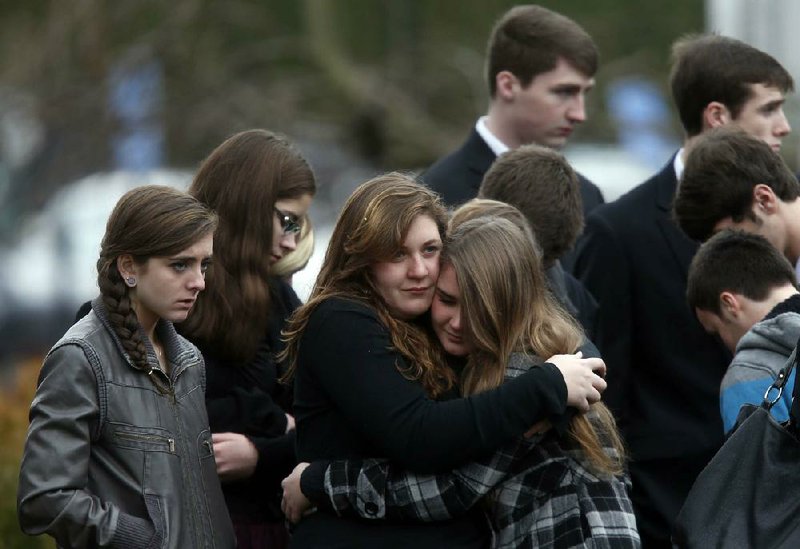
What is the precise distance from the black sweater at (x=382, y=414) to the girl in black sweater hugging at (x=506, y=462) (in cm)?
5

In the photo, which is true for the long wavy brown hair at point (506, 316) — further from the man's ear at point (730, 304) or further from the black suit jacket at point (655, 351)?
the black suit jacket at point (655, 351)

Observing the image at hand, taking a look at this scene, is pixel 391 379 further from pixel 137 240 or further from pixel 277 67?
pixel 277 67

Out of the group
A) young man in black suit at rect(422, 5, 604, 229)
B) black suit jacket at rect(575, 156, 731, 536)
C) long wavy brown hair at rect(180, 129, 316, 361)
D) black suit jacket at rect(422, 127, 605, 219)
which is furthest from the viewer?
young man in black suit at rect(422, 5, 604, 229)

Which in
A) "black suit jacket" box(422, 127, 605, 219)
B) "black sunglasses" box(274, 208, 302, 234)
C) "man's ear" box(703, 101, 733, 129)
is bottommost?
"black suit jacket" box(422, 127, 605, 219)

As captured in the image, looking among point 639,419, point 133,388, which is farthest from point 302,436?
point 639,419

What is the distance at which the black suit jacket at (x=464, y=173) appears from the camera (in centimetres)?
535

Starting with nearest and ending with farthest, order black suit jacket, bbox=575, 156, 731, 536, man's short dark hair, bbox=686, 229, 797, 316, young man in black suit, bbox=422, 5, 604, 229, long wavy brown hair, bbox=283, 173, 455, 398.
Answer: long wavy brown hair, bbox=283, 173, 455, 398
man's short dark hair, bbox=686, 229, 797, 316
black suit jacket, bbox=575, 156, 731, 536
young man in black suit, bbox=422, 5, 604, 229

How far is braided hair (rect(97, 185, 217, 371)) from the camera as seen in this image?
3.79 meters

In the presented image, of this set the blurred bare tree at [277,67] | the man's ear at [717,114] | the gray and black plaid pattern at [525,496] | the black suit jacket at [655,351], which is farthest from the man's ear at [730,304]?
the blurred bare tree at [277,67]

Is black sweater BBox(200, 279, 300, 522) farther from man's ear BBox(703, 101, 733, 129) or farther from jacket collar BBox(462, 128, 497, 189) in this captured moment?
man's ear BBox(703, 101, 733, 129)

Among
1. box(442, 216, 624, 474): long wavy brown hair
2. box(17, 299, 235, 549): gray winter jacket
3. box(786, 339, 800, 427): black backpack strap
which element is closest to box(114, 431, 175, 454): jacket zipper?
box(17, 299, 235, 549): gray winter jacket

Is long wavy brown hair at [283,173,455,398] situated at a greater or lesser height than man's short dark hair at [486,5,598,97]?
lesser

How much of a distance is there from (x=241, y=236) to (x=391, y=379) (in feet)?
3.22

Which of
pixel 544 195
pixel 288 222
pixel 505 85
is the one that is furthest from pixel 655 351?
Result: pixel 505 85
